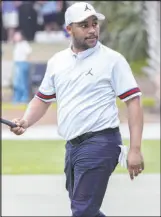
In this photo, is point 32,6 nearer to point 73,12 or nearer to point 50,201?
point 50,201

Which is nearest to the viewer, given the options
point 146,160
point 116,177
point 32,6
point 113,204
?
point 113,204

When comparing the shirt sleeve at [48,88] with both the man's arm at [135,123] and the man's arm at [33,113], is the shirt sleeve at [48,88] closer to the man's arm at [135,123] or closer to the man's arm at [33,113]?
the man's arm at [33,113]

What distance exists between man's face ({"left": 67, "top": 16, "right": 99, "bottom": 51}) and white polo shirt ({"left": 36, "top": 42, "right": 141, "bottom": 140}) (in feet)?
0.15

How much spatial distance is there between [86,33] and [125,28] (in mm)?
14346

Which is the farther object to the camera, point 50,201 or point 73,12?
point 50,201

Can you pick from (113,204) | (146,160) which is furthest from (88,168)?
(146,160)

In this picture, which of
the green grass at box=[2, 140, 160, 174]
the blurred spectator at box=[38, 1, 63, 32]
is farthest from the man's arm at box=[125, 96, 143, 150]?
the blurred spectator at box=[38, 1, 63, 32]

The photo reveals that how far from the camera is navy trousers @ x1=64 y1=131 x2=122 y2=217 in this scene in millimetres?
5402

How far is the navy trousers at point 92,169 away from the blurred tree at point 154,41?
40.9 ft

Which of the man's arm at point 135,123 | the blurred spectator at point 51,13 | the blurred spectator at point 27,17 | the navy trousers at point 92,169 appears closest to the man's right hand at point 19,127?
the navy trousers at point 92,169

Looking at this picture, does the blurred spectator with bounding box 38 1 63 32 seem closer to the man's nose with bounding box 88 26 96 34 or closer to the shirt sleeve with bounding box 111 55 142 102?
the man's nose with bounding box 88 26 96 34

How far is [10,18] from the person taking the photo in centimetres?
2380

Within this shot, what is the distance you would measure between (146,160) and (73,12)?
5.89m

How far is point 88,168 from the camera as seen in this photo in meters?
5.39
